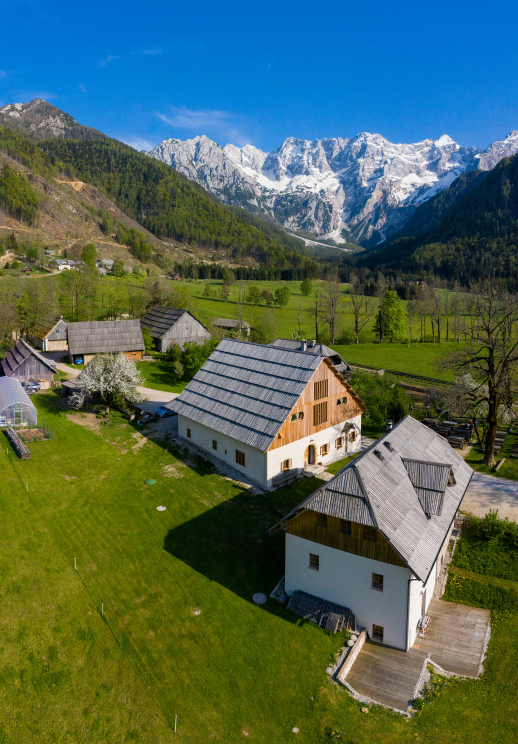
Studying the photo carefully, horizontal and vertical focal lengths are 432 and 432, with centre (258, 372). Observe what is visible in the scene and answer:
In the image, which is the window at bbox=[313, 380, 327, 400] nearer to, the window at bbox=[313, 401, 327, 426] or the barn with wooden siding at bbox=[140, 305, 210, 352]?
the window at bbox=[313, 401, 327, 426]

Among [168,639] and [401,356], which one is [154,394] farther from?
[401,356]

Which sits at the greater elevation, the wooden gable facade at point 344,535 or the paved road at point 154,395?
the wooden gable facade at point 344,535

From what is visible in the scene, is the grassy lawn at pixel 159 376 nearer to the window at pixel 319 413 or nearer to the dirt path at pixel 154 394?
the dirt path at pixel 154 394

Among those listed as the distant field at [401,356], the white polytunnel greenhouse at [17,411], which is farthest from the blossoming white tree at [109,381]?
the distant field at [401,356]

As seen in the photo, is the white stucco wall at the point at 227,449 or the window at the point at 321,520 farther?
the white stucco wall at the point at 227,449

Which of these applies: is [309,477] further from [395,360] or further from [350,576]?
[395,360]

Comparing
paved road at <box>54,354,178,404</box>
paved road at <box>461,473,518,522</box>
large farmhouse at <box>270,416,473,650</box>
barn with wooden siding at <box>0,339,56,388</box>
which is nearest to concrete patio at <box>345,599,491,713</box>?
large farmhouse at <box>270,416,473,650</box>

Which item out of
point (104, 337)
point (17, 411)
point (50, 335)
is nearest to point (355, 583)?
point (17, 411)
